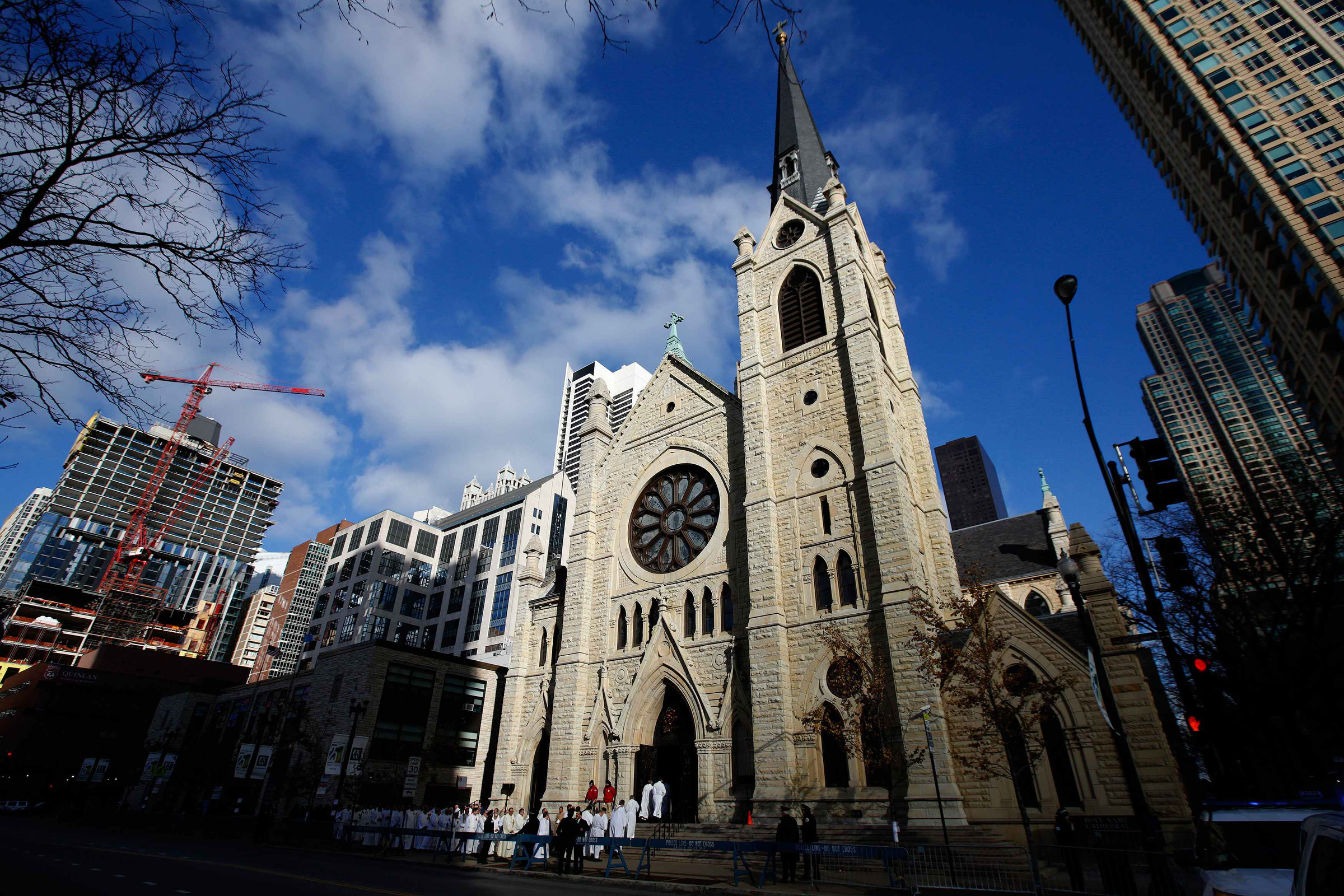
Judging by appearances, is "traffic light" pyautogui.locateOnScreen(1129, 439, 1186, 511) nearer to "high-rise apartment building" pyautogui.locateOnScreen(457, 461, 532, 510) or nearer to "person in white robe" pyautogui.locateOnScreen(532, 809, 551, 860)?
"person in white robe" pyautogui.locateOnScreen(532, 809, 551, 860)

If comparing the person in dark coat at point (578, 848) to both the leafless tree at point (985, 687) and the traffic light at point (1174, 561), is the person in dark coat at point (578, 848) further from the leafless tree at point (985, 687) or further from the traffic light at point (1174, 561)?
the traffic light at point (1174, 561)

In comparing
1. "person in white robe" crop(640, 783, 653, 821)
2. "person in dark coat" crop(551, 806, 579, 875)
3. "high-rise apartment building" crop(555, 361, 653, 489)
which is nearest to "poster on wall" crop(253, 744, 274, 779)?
"person in white robe" crop(640, 783, 653, 821)

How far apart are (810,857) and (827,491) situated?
37.6 feet

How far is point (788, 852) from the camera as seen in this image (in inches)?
508

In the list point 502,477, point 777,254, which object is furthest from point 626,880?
point 502,477

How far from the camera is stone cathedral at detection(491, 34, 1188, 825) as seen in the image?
61.1 feet

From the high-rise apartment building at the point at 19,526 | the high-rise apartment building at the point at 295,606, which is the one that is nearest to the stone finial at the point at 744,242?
the high-rise apartment building at the point at 295,606

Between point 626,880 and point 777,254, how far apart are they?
2377 centimetres

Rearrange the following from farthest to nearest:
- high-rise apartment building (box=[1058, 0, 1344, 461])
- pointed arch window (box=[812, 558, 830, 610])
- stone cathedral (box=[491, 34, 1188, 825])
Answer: high-rise apartment building (box=[1058, 0, 1344, 461]) < pointed arch window (box=[812, 558, 830, 610]) < stone cathedral (box=[491, 34, 1188, 825])

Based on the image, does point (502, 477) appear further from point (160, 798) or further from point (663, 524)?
point (663, 524)

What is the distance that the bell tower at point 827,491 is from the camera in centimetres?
1819

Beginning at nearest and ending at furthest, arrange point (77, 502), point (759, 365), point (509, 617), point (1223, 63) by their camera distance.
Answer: point (759, 365) → point (1223, 63) → point (509, 617) → point (77, 502)

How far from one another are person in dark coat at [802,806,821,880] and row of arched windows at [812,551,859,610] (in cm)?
683

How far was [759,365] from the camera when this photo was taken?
25.4 meters
